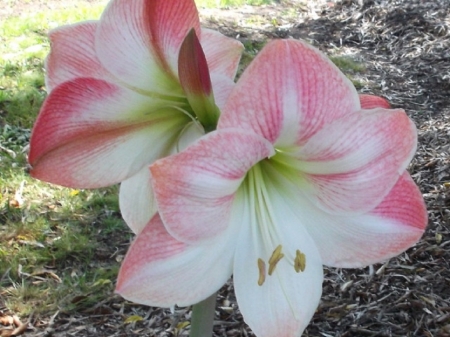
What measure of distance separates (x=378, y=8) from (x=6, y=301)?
374cm

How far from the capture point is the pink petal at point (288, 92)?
0.51 metres

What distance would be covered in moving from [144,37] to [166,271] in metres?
0.22

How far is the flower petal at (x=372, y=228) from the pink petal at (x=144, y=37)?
20 centimetres

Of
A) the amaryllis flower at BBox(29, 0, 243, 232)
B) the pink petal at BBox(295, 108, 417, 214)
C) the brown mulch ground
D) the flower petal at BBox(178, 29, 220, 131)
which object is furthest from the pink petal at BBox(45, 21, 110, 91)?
the brown mulch ground

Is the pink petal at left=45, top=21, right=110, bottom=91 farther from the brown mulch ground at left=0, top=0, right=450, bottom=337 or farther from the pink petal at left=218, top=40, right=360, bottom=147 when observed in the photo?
the brown mulch ground at left=0, top=0, right=450, bottom=337

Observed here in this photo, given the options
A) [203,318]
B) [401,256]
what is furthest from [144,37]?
[401,256]

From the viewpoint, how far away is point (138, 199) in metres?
0.64

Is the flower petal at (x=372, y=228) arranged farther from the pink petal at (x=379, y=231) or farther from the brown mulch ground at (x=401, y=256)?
the brown mulch ground at (x=401, y=256)

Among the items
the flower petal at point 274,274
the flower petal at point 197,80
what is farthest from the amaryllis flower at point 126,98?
the flower petal at point 274,274

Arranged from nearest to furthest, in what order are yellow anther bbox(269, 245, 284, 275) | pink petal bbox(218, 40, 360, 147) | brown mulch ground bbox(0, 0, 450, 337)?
pink petal bbox(218, 40, 360, 147) → yellow anther bbox(269, 245, 284, 275) → brown mulch ground bbox(0, 0, 450, 337)

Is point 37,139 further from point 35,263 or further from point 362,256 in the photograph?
point 35,263

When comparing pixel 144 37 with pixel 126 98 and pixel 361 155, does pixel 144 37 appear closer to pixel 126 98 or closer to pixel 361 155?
pixel 126 98

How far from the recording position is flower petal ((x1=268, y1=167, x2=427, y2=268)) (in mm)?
599

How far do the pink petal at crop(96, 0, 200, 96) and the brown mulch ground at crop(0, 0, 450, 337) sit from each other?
52.3 inches
